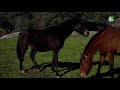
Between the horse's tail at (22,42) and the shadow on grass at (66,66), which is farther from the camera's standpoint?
the shadow on grass at (66,66)

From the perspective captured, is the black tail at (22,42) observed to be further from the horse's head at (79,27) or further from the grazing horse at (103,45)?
the grazing horse at (103,45)

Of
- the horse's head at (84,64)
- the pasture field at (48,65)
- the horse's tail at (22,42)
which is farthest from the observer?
the horse's tail at (22,42)

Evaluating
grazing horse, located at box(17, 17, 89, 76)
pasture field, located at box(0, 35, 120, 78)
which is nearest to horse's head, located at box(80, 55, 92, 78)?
pasture field, located at box(0, 35, 120, 78)

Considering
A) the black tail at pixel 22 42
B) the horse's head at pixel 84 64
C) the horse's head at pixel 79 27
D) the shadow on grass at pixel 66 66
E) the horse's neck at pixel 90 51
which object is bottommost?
the shadow on grass at pixel 66 66

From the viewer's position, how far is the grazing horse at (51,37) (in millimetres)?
7974

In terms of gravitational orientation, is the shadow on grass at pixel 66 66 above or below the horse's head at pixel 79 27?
below

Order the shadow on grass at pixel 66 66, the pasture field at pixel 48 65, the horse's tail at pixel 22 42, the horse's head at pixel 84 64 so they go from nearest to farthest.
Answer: the horse's head at pixel 84 64
the pasture field at pixel 48 65
the horse's tail at pixel 22 42
the shadow on grass at pixel 66 66

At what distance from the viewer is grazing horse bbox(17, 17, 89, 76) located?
7.97 metres

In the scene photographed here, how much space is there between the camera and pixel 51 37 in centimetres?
808

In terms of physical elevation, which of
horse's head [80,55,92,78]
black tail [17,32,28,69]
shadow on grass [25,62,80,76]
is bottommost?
shadow on grass [25,62,80,76]

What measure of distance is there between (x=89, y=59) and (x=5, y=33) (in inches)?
395

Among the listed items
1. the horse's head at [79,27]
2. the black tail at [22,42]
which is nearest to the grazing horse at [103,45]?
the horse's head at [79,27]

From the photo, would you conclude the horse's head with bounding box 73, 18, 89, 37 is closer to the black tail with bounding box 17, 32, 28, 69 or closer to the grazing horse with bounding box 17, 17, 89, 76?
the grazing horse with bounding box 17, 17, 89, 76

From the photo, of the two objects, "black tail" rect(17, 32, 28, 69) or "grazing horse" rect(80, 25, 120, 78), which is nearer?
"grazing horse" rect(80, 25, 120, 78)
